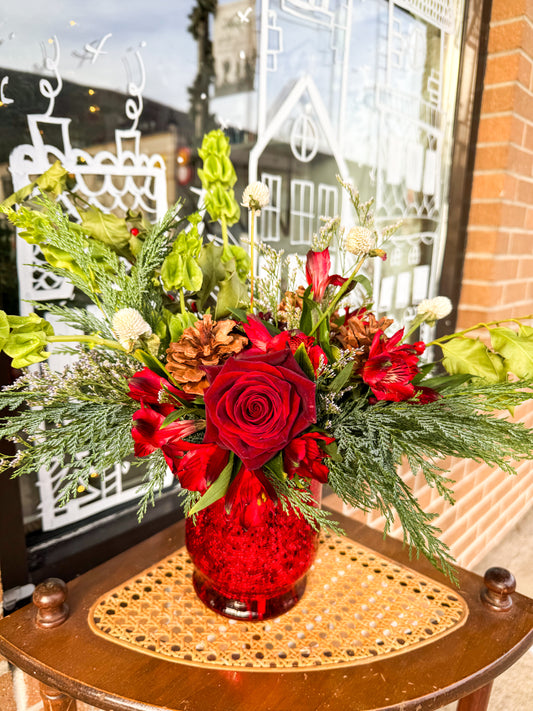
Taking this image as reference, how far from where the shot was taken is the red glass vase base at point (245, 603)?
0.79 metres

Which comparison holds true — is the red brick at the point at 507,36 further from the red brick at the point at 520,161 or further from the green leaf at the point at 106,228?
the green leaf at the point at 106,228

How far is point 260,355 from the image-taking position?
53 centimetres

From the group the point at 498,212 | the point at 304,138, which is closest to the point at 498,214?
the point at 498,212

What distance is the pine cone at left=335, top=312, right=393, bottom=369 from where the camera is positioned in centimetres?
63

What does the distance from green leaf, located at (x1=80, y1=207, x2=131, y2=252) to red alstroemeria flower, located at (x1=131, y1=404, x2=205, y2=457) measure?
217mm

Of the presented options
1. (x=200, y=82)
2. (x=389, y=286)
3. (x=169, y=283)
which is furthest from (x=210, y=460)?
(x=389, y=286)

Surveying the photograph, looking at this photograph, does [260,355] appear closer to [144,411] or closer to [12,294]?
[144,411]

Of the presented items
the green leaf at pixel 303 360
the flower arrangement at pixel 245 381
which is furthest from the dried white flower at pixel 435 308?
the green leaf at pixel 303 360

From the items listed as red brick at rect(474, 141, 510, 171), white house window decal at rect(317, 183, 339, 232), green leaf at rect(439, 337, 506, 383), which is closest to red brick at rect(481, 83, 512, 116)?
red brick at rect(474, 141, 510, 171)

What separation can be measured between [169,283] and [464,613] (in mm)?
685

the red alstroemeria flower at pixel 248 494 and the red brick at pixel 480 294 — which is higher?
the red brick at pixel 480 294

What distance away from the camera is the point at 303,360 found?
564 millimetres

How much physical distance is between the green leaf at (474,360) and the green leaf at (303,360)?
202mm

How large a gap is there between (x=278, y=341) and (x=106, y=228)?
0.27m
